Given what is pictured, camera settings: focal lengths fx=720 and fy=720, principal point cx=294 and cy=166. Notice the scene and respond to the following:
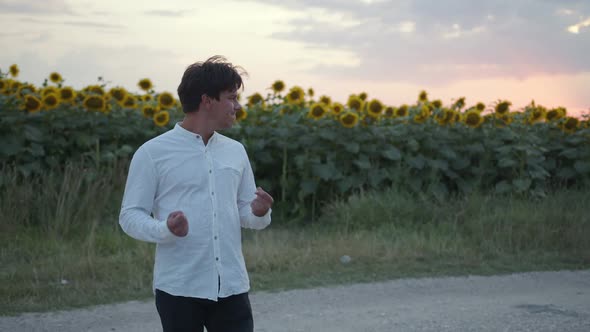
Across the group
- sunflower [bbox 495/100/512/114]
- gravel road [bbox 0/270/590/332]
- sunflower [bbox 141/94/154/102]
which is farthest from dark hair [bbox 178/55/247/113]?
sunflower [bbox 141/94/154/102]

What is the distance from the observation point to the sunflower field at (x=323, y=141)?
29.4 feet

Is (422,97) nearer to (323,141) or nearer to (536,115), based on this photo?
(536,115)

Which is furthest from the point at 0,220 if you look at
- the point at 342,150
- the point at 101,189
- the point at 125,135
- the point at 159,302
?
the point at 159,302

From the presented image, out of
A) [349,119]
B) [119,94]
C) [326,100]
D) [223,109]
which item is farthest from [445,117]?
[223,109]

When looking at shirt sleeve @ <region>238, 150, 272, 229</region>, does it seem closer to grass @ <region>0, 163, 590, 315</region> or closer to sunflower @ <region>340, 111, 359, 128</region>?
grass @ <region>0, 163, 590, 315</region>

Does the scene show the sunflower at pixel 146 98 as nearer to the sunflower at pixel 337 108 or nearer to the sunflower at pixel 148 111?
the sunflower at pixel 148 111

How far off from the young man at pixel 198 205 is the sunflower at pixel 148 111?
6.80 m

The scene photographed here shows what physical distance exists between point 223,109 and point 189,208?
44 centimetres

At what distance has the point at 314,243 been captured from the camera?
7.40 metres

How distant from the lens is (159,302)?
3.05 metres

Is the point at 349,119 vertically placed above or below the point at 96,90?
below

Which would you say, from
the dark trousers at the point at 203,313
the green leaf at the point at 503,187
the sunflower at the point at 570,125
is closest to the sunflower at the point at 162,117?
the green leaf at the point at 503,187

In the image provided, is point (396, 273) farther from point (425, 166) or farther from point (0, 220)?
point (0, 220)

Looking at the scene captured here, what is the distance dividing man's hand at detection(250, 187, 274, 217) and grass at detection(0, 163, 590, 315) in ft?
9.82
